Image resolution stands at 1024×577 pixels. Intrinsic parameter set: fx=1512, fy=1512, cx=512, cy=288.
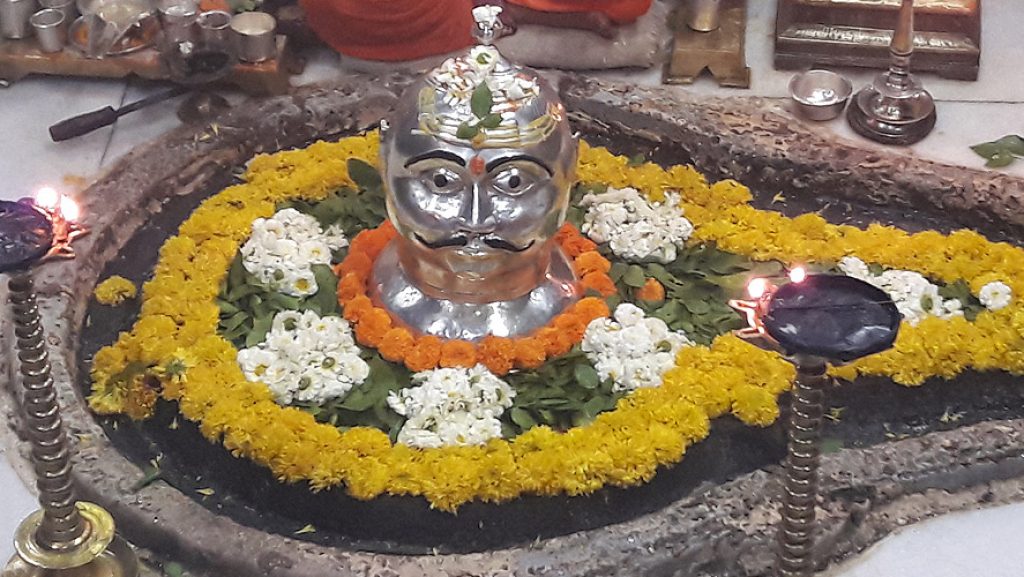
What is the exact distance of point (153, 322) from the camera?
8.85 ft

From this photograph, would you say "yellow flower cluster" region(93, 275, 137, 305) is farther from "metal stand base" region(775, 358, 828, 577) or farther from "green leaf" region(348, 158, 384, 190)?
"metal stand base" region(775, 358, 828, 577)

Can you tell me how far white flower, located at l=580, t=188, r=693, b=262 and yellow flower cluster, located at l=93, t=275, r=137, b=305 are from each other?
885 millimetres

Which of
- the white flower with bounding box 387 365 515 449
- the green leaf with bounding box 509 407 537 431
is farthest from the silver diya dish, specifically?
the green leaf with bounding box 509 407 537 431

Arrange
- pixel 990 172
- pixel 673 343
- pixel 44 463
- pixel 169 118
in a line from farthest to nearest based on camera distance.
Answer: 1. pixel 169 118
2. pixel 990 172
3. pixel 673 343
4. pixel 44 463

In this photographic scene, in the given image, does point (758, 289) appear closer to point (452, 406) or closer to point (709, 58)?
point (452, 406)

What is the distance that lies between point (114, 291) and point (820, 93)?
1.64 m

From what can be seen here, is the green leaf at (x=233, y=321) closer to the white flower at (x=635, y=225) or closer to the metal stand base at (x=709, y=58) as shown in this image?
the white flower at (x=635, y=225)

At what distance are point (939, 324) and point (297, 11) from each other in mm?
1756

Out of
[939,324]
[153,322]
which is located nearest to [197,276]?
A: [153,322]

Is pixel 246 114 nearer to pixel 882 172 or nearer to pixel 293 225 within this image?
pixel 293 225

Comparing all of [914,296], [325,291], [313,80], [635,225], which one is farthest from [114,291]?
[914,296]

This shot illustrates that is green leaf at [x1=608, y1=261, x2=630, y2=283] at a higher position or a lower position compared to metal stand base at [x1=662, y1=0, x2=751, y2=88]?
higher

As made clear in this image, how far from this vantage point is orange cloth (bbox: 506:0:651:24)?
3.54 m

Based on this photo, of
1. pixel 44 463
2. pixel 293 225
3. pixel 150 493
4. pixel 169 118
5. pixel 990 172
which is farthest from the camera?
pixel 169 118
